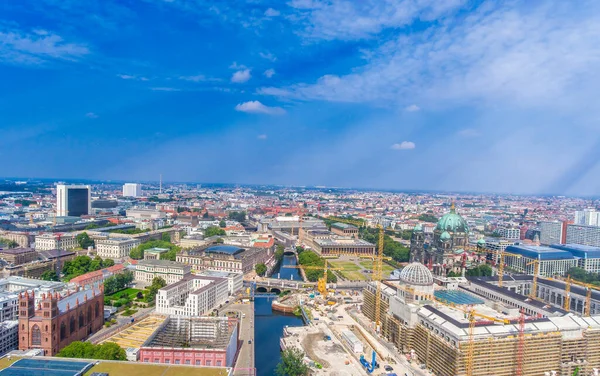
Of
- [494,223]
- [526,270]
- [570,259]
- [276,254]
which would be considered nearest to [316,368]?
[276,254]

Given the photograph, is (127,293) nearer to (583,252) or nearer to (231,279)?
(231,279)

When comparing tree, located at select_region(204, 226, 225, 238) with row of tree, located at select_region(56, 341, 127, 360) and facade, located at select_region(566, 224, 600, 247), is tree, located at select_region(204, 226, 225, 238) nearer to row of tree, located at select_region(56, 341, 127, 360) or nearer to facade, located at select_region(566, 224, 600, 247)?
row of tree, located at select_region(56, 341, 127, 360)

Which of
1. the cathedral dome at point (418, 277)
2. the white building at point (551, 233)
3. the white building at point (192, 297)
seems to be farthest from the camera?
the white building at point (551, 233)

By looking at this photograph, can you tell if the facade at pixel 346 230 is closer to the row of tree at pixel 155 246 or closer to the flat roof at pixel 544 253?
the flat roof at pixel 544 253

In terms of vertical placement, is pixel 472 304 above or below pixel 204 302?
above

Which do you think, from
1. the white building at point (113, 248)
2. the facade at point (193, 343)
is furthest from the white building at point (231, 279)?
the white building at point (113, 248)

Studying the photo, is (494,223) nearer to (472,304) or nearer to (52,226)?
(472,304)
